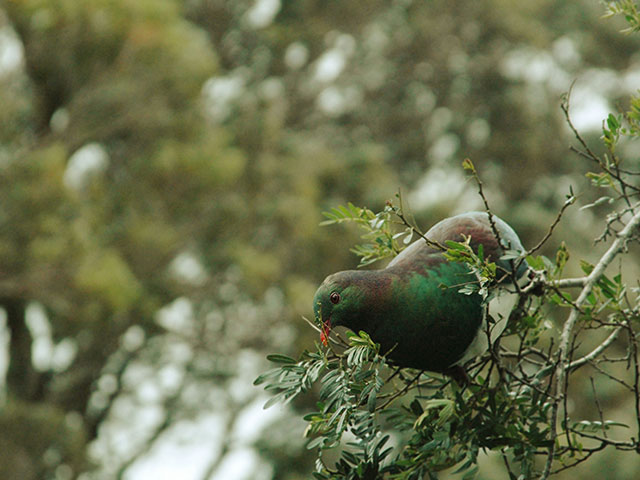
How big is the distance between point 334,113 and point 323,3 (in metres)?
1.17

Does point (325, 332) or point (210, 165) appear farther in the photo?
point (210, 165)

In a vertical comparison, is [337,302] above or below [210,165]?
above

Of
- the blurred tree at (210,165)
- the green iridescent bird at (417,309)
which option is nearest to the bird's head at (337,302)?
the green iridescent bird at (417,309)

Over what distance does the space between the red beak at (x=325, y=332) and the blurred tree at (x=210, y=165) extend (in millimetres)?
3840

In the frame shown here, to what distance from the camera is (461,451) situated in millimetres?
1775

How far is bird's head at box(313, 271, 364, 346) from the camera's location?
170 cm

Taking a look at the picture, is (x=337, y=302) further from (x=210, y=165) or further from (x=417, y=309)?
(x=210, y=165)

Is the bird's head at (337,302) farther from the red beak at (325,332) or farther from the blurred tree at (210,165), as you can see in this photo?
the blurred tree at (210,165)

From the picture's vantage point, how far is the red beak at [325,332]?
168 centimetres

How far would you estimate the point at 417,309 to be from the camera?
5.75 ft

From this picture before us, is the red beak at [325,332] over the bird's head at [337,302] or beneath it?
beneath

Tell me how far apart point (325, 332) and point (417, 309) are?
18 centimetres

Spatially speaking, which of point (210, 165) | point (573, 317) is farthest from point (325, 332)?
point (210, 165)

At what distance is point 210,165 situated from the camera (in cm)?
607
